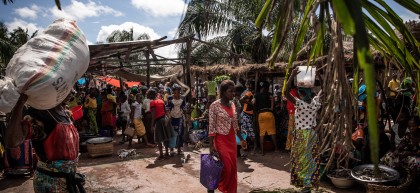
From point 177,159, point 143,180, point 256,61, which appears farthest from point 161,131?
point 256,61

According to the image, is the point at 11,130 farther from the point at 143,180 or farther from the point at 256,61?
the point at 256,61

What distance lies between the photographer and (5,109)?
171 centimetres

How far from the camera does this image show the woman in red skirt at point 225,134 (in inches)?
151

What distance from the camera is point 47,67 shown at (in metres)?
1.91

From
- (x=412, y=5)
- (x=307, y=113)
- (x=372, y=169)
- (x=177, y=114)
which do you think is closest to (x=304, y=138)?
(x=307, y=113)

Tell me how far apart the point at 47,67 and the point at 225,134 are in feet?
7.70

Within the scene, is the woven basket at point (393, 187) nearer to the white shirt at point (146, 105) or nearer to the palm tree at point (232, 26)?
the white shirt at point (146, 105)

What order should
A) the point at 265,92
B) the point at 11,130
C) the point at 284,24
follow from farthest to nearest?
the point at 265,92 < the point at 11,130 < the point at 284,24

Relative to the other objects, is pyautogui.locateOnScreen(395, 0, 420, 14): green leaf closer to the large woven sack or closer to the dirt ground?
the large woven sack

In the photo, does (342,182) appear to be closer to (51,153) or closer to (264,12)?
(51,153)

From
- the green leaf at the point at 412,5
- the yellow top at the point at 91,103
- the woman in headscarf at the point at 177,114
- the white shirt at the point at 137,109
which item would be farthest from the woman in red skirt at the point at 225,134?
the yellow top at the point at 91,103

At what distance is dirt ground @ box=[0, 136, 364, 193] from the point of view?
5.16 meters

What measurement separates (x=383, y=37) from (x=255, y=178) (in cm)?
493

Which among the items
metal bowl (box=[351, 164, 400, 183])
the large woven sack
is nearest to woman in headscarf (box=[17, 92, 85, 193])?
the large woven sack
